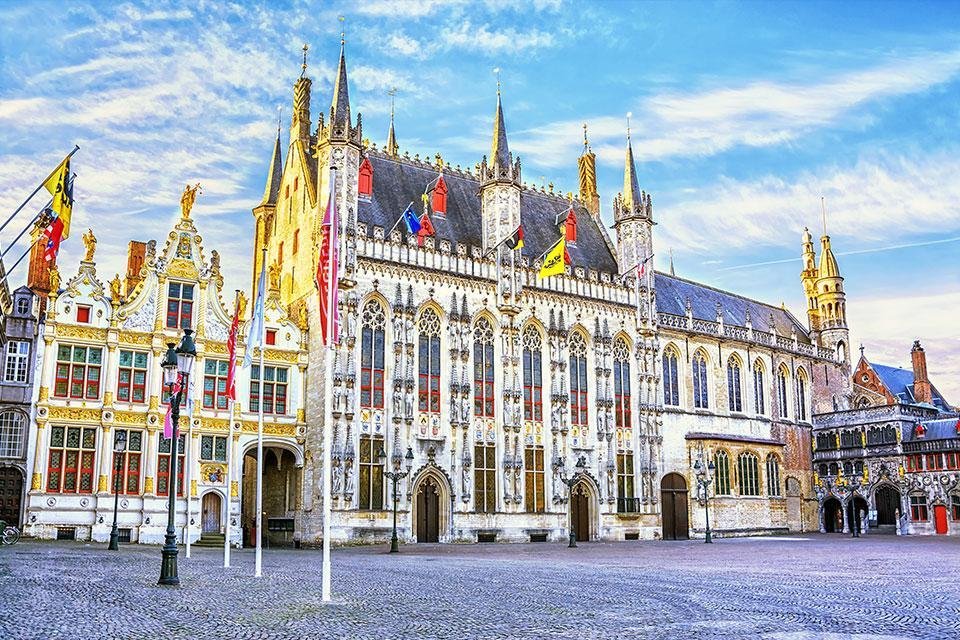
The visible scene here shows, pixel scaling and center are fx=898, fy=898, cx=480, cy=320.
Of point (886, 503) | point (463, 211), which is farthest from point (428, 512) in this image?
point (886, 503)

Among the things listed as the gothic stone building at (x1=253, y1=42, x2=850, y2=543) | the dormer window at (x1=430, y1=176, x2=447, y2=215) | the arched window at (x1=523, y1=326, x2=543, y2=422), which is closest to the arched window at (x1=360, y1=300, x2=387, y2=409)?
the gothic stone building at (x1=253, y1=42, x2=850, y2=543)

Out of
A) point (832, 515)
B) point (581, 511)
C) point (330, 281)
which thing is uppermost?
point (330, 281)

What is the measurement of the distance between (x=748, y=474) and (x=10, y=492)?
42695 mm

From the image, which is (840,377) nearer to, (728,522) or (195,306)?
(728,522)

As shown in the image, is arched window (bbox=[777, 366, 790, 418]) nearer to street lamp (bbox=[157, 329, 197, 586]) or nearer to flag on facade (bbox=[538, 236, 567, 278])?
flag on facade (bbox=[538, 236, 567, 278])

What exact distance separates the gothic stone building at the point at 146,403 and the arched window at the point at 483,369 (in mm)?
9117

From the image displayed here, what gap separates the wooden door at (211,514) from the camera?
44.8 meters

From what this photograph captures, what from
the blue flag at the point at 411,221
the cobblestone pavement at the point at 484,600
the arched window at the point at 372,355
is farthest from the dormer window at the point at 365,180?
the cobblestone pavement at the point at 484,600

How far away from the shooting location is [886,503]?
6281 centimetres

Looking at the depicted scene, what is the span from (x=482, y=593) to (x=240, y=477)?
26115mm

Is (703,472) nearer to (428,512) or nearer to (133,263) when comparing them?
(428,512)

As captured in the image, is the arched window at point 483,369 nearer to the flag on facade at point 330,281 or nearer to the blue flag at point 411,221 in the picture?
the blue flag at point 411,221

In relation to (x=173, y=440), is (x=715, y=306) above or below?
above

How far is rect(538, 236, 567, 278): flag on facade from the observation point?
48688 millimetres
